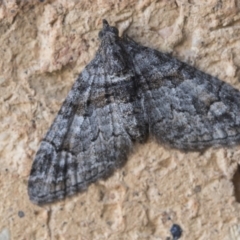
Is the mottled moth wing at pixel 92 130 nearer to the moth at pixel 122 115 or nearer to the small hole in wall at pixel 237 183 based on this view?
the moth at pixel 122 115

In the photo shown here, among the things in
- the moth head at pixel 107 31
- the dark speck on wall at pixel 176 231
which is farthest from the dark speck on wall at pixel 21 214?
the moth head at pixel 107 31

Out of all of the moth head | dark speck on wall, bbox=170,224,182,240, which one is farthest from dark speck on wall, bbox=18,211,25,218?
the moth head

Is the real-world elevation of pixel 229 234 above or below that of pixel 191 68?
below

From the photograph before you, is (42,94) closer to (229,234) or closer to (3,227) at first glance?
(3,227)

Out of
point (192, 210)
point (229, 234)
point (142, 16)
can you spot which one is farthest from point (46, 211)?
point (142, 16)

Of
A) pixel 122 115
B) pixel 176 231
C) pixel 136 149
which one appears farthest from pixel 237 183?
pixel 122 115
